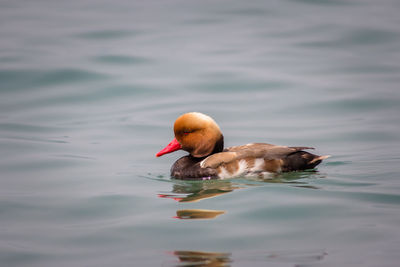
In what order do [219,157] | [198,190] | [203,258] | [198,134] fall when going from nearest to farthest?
[203,258]
[198,190]
[219,157]
[198,134]

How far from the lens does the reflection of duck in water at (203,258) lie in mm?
A: 4242

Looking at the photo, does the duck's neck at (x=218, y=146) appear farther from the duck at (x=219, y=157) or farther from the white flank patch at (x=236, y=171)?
the white flank patch at (x=236, y=171)

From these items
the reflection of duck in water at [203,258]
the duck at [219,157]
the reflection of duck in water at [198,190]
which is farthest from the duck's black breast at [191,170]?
the reflection of duck in water at [203,258]

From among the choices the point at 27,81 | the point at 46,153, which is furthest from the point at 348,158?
the point at 27,81

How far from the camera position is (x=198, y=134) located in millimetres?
7039

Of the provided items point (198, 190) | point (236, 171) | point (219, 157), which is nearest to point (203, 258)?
point (198, 190)

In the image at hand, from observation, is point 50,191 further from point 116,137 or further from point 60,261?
point 116,137

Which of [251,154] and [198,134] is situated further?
[198,134]

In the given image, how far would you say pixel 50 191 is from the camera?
671 cm

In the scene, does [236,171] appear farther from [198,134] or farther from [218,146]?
[198,134]


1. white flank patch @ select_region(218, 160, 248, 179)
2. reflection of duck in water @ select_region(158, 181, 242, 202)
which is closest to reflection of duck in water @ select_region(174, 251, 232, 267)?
reflection of duck in water @ select_region(158, 181, 242, 202)

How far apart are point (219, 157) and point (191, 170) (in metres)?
0.36

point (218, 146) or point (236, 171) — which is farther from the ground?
point (218, 146)

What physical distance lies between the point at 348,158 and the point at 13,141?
4.95 m
